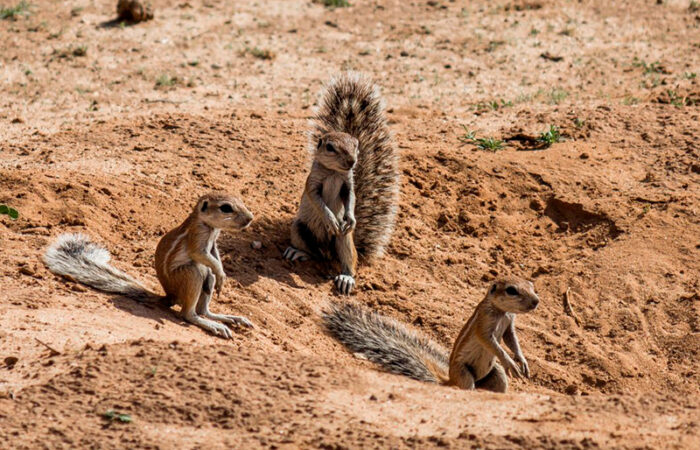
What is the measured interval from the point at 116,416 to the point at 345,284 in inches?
143

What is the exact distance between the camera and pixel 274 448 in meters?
4.92

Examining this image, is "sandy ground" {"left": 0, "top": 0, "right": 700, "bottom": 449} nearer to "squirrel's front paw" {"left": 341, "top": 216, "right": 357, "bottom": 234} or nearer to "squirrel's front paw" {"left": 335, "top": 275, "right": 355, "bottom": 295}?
"squirrel's front paw" {"left": 335, "top": 275, "right": 355, "bottom": 295}

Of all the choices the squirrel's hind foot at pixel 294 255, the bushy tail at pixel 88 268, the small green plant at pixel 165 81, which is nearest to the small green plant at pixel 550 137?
the squirrel's hind foot at pixel 294 255

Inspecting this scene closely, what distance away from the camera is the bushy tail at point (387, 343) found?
23.3 feet

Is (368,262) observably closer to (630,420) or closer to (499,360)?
(499,360)

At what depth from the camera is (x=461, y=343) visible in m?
6.99

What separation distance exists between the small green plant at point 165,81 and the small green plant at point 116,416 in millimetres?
7870

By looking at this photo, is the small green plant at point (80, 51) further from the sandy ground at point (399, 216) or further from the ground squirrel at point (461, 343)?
the ground squirrel at point (461, 343)

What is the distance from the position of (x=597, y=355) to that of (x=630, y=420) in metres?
2.51

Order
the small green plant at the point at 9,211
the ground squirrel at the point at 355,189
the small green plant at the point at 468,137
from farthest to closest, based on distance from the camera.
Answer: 1. the small green plant at the point at 468,137
2. the ground squirrel at the point at 355,189
3. the small green plant at the point at 9,211

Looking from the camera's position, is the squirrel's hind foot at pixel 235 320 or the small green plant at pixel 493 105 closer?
the squirrel's hind foot at pixel 235 320

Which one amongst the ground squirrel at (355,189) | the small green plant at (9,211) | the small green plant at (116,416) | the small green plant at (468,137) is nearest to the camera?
the small green plant at (116,416)

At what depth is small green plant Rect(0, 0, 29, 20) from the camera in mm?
14156

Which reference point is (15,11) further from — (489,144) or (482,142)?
(489,144)
